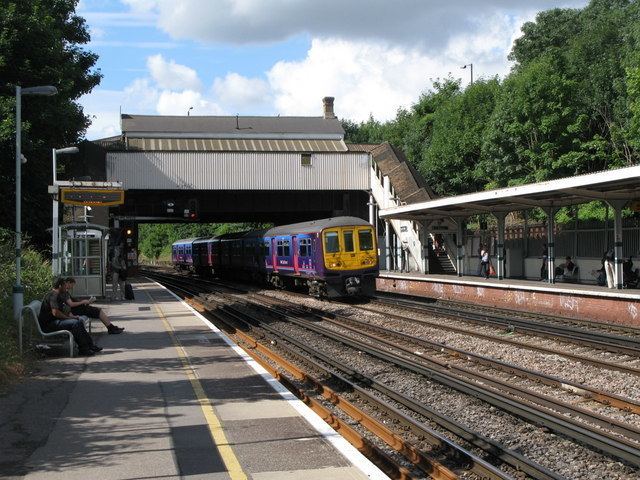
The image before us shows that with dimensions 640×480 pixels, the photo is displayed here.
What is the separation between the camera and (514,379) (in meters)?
11.3

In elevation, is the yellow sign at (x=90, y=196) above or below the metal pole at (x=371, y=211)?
below

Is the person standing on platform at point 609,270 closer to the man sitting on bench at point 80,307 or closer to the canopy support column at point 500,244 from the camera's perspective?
the canopy support column at point 500,244

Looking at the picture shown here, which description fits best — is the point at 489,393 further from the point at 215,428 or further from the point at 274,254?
the point at 274,254

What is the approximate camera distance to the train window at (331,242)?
1003 inches

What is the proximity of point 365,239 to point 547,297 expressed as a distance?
680cm

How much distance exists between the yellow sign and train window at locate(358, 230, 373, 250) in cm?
808

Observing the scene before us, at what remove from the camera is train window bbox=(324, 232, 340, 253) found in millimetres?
25484

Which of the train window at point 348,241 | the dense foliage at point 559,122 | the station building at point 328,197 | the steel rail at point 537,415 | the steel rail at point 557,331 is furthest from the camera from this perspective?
the dense foliage at point 559,122

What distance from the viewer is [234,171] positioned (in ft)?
131

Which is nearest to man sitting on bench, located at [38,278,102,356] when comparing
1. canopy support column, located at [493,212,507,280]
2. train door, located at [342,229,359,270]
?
train door, located at [342,229,359,270]

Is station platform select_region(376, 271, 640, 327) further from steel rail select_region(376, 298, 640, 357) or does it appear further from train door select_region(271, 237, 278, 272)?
train door select_region(271, 237, 278, 272)

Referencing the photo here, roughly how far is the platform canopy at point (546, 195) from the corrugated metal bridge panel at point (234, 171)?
10.6 meters

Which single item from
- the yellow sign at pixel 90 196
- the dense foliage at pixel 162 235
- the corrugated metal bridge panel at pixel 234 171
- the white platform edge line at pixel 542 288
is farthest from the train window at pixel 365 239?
the dense foliage at pixel 162 235

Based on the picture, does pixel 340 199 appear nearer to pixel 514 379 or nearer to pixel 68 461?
pixel 514 379
